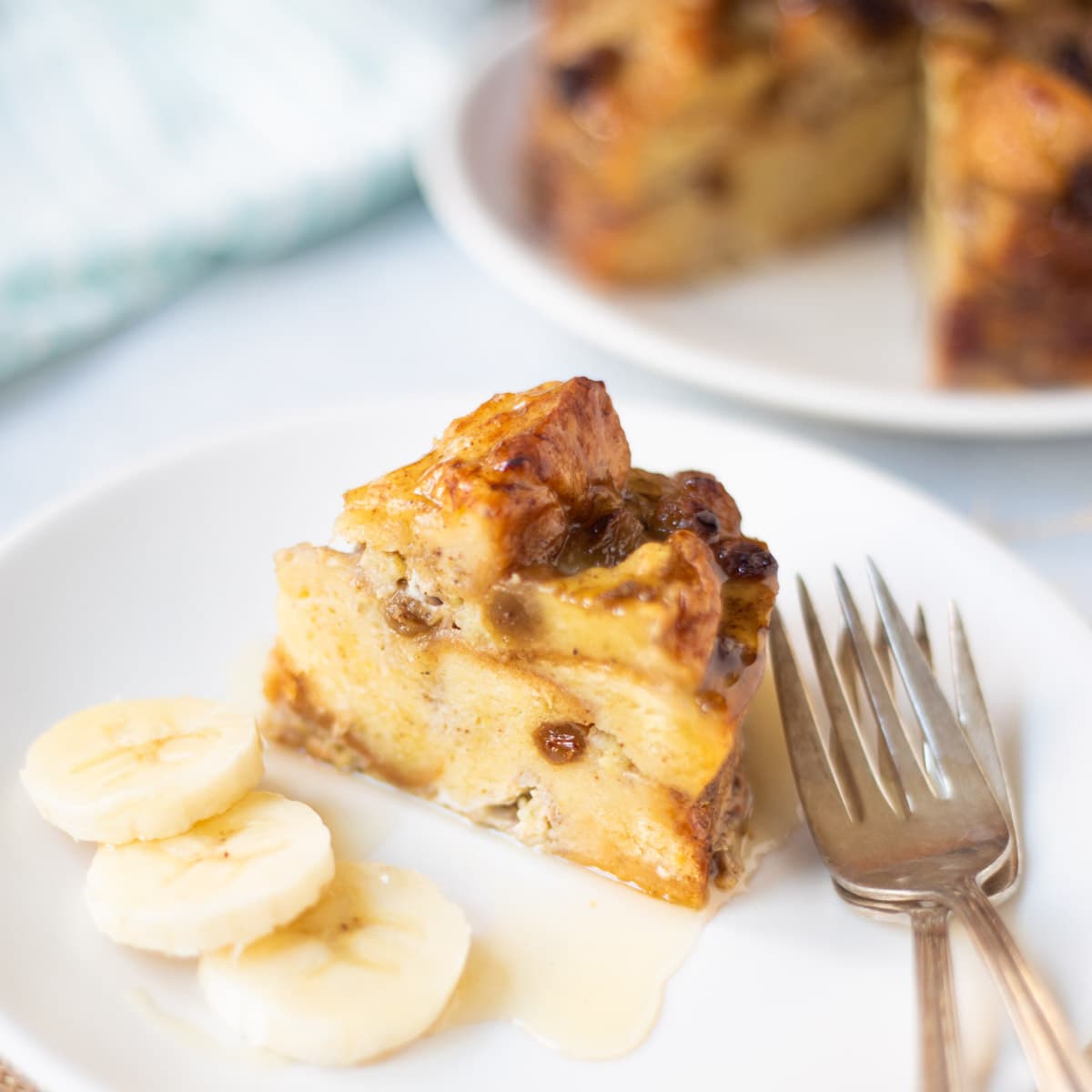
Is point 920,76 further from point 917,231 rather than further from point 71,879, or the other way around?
point 71,879

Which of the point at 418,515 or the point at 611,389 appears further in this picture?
the point at 611,389

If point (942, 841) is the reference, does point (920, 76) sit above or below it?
below

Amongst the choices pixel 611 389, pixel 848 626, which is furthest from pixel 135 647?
pixel 611 389

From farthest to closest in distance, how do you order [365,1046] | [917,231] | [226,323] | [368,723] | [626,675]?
[917,231]
[226,323]
[368,723]
[626,675]
[365,1046]

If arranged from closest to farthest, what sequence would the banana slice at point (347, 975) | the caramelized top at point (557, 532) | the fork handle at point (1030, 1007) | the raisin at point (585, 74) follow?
the fork handle at point (1030, 1007) < the banana slice at point (347, 975) < the caramelized top at point (557, 532) < the raisin at point (585, 74)

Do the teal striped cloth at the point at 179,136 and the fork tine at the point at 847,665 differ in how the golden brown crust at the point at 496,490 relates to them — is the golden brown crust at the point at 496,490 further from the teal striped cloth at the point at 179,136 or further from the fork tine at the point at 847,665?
the teal striped cloth at the point at 179,136

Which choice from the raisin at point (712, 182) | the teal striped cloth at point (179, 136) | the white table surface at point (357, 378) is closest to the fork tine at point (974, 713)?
the white table surface at point (357, 378)

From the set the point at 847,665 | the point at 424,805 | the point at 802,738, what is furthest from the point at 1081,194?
the point at 424,805
